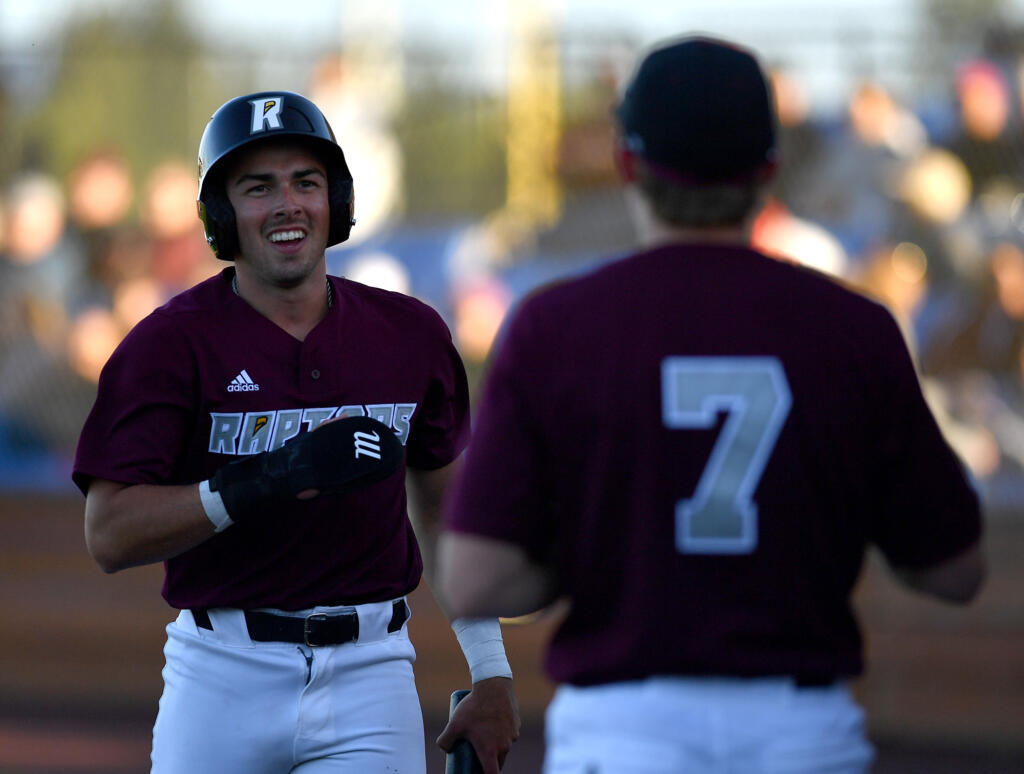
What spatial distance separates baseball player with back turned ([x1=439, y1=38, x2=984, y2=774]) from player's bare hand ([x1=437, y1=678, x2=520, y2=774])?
44.0 inches

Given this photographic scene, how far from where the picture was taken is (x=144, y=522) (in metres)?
3.06

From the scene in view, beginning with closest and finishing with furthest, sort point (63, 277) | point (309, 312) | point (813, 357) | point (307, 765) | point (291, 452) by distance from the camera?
point (813, 357) → point (291, 452) → point (307, 765) → point (309, 312) → point (63, 277)

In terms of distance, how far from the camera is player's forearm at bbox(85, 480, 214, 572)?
10.0ft

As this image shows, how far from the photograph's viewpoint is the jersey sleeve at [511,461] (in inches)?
87.7

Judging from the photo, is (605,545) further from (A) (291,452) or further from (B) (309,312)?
(B) (309,312)

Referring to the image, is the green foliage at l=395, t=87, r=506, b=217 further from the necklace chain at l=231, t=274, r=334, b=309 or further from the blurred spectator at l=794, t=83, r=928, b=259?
the necklace chain at l=231, t=274, r=334, b=309

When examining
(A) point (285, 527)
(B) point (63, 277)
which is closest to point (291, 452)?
(A) point (285, 527)

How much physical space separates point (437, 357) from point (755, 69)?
1466mm

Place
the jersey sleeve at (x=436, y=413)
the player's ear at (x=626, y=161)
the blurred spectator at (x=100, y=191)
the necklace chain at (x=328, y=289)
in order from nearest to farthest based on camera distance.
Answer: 1. the player's ear at (x=626, y=161)
2. the necklace chain at (x=328, y=289)
3. the jersey sleeve at (x=436, y=413)
4. the blurred spectator at (x=100, y=191)

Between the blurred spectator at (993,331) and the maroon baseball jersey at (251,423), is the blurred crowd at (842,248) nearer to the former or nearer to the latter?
the blurred spectator at (993,331)

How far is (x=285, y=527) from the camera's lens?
325 centimetres

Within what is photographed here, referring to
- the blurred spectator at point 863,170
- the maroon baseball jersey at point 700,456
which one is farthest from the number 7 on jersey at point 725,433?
the blurred spectator at point 863,170

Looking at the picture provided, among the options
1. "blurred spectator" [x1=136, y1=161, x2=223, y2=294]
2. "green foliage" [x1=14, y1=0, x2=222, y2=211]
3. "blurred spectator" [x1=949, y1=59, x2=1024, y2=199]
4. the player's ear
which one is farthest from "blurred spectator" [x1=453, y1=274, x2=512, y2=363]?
the player's ear

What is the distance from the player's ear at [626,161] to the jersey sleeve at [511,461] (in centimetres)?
28
